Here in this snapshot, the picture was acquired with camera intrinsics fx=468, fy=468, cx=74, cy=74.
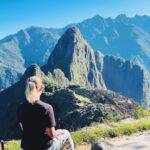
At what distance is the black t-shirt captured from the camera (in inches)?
368

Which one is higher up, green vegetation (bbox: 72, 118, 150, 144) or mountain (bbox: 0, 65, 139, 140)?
green vegetation (bbox: 72, 118, 150, 144)

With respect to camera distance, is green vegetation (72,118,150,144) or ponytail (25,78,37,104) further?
green vegetation (72,118,150,144)

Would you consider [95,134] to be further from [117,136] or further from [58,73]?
[58,73]

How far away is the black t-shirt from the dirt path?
9.99 feet

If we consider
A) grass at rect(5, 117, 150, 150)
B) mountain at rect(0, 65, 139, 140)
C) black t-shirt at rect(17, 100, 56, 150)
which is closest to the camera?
black t-shirt at rect(17, 100, 56, 150)

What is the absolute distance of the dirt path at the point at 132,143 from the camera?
12.2 meters

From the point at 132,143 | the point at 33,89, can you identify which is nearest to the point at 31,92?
the point at 33,89

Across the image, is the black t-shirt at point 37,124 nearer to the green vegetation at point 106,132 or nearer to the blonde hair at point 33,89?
the blonde hair at point 33,89

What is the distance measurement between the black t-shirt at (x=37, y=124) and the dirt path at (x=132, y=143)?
3.04 metres

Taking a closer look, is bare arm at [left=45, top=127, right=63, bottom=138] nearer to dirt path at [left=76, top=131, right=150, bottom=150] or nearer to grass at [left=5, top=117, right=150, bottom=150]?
dirt path at [left=76, top=131, right=150, bottom=150]

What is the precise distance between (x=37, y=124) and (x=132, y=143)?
4286 mm

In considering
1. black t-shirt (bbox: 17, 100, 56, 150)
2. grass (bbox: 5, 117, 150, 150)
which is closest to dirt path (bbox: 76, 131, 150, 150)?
grass (bbox: 5, 117, 150, 150)

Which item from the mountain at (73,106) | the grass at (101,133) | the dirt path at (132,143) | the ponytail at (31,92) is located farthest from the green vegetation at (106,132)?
the ponytail at (31,92)

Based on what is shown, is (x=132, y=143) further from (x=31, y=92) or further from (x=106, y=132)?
(x=31, y=92)
